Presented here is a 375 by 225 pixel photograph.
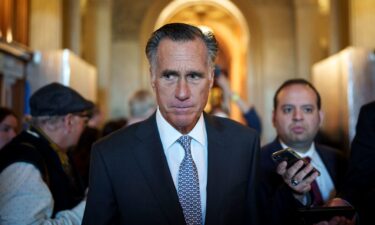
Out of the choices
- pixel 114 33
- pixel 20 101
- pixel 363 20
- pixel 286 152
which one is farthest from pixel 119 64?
pixel 286 152

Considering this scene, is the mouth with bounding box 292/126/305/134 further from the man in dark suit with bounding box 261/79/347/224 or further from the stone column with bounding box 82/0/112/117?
the stone column with bounding box 82/0/112/117

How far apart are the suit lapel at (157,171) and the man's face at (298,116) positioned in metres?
1.41

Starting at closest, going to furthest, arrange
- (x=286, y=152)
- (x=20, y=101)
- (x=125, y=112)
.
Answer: (x=286, y=152) → (x=20, y=101) → (x=125, y=112)

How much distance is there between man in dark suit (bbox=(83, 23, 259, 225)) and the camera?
180 centimetres

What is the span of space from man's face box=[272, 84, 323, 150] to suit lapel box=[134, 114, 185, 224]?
141cm

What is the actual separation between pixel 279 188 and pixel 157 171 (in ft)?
2.88

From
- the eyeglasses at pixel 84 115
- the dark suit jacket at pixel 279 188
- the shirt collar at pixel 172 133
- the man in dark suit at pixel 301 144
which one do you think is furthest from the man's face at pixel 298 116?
the eyeglasses at pixel 84 115

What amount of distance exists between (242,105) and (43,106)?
2.61 m

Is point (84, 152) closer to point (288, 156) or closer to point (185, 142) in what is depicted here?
point (185, 142)

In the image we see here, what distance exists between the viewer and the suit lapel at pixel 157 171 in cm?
177

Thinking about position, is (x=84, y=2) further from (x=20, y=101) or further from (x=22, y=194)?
(x=22, y=194)

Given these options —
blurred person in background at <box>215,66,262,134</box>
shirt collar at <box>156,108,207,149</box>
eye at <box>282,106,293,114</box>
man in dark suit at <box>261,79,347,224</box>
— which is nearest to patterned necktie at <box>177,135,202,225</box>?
shirt collar at <box>156,108,207,149</box>

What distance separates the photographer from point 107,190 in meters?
1.80

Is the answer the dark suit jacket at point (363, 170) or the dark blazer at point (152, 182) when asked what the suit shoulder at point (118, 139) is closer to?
the dark blazer at point (152, 182)
